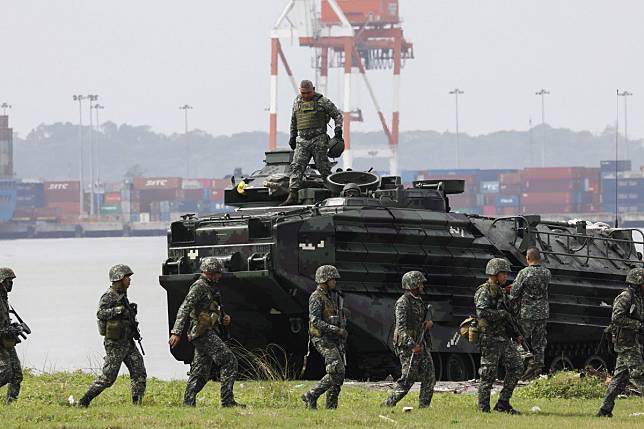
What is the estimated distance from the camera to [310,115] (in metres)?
27.1

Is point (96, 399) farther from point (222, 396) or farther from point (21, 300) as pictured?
point (21, 300)

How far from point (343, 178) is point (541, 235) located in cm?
425

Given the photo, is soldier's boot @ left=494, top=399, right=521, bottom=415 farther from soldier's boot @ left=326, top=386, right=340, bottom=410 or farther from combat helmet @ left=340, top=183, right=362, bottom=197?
combat helmet @ left=340, top=183, right=362, bottom=197

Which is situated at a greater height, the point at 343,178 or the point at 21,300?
the point at 343,178

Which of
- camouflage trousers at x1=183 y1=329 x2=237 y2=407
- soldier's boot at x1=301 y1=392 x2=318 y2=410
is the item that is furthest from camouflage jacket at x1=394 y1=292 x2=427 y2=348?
camouflage trousers at x1=183 y1=329 x2=237 y2=407

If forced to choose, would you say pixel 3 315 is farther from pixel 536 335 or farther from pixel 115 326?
pixel 536 335

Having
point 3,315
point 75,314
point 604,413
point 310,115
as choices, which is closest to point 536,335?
point 604,413

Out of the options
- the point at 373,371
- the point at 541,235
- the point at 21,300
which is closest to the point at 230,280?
the point at 373,371

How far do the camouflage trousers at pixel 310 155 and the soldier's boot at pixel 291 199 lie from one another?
0.09 metres

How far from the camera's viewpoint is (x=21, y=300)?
79.9 meters

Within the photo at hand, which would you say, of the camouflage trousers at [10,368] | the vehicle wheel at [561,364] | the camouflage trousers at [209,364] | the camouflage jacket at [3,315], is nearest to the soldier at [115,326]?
the camouflage trousers at [209,364]

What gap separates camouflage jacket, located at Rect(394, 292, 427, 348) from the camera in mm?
19203

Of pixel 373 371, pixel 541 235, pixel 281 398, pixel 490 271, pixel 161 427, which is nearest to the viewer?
pixel 161 427

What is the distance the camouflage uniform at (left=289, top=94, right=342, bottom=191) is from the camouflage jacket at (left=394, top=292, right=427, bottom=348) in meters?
7.96
